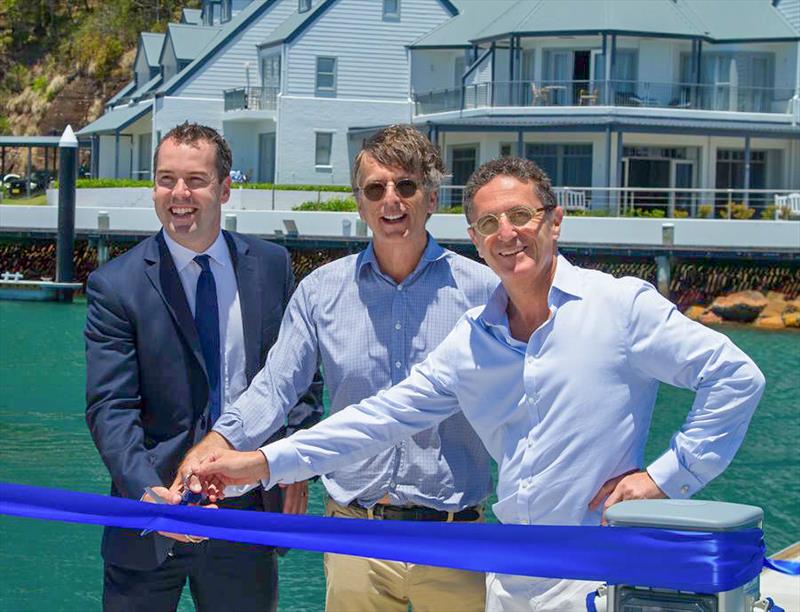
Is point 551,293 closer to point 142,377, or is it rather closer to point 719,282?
point 142,377

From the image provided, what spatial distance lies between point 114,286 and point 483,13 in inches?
1743

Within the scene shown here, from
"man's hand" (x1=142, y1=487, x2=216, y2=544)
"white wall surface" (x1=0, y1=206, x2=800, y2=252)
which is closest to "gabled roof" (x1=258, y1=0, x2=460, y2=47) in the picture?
"white wall surface" (x1=0, y1=206, x2=800, y2=252)

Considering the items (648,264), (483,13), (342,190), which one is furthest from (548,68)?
(648,264)

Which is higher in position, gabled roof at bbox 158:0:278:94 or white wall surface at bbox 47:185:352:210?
gabled roof at bbox 158:0:278:94

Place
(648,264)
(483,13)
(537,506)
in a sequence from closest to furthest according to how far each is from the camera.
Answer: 1. (537,506)
2. (648,264)
3. (483,13)

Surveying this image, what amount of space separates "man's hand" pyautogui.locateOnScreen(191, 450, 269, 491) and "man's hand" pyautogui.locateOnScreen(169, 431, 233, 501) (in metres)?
0.02

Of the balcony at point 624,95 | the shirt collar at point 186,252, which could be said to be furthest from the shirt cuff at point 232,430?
the balcony at point 624,95

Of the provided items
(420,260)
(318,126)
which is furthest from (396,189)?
(318,126)

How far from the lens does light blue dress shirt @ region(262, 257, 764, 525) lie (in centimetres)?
354

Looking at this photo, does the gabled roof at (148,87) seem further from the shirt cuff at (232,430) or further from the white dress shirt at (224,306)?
the shirt cuff at (232,430)

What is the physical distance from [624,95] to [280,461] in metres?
39.9

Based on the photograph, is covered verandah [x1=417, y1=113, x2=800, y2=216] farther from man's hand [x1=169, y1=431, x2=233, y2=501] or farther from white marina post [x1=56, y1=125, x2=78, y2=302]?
man's hand [x1=169, y1=431, x2=233, y2=501]

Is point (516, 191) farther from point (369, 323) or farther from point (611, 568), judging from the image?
point (611, 568)

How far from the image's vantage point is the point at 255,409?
420 centimetres
